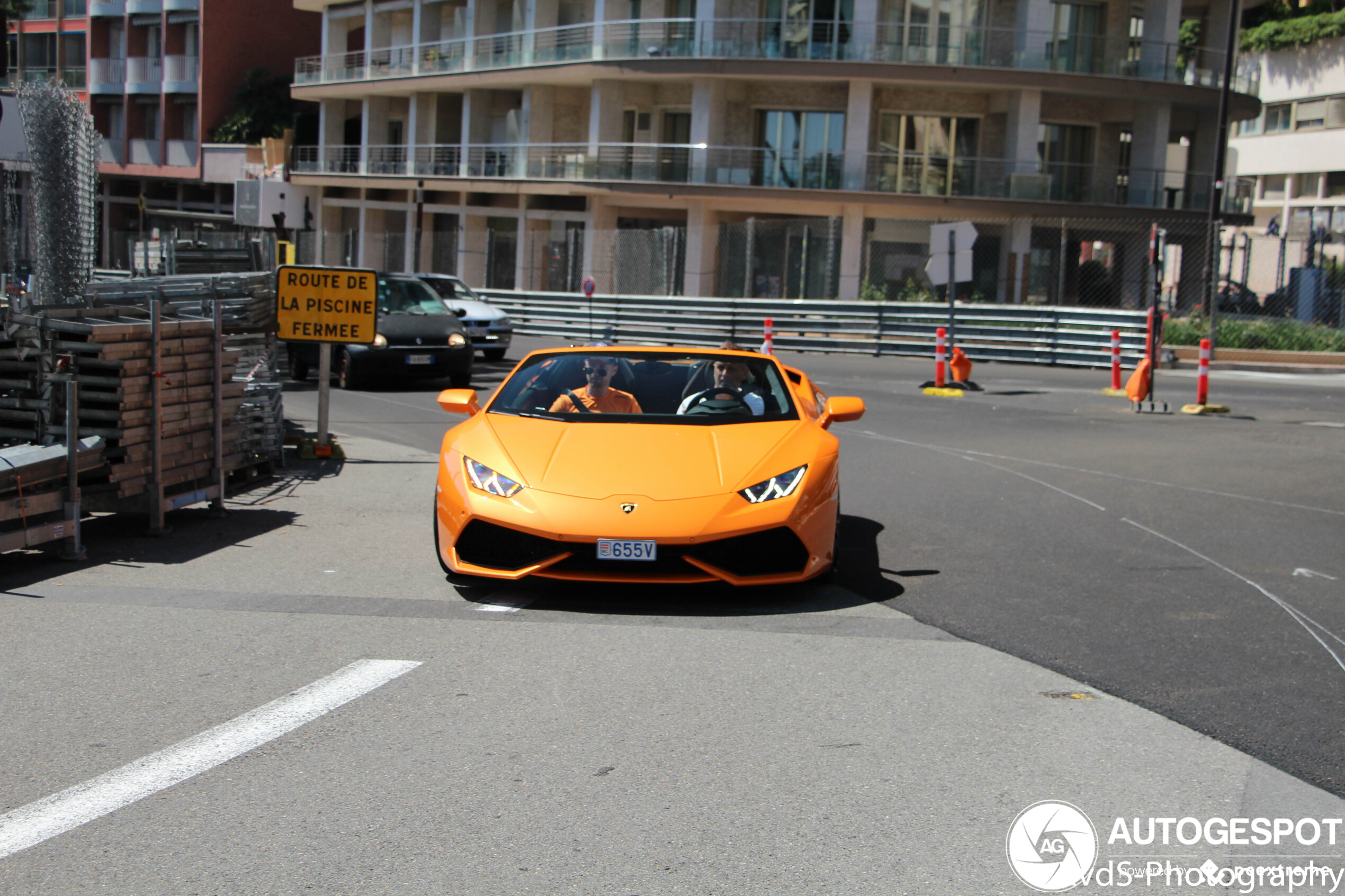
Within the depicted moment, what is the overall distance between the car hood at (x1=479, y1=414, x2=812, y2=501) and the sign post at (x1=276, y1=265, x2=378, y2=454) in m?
4.87

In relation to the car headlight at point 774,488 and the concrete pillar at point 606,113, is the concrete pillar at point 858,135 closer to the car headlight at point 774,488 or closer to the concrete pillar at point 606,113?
the concrete pillar at point 606,113

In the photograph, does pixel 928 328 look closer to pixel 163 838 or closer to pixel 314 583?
pixel 314 583

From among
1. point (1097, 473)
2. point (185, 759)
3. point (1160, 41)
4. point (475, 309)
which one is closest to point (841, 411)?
point (185, 759)

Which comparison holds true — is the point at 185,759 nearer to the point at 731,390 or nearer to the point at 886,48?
the point at 731,390

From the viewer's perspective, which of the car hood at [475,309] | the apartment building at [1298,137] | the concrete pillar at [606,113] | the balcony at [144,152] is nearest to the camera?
the car hood at [475,309]

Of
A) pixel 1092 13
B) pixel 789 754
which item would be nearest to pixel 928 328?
pixel 1092 13

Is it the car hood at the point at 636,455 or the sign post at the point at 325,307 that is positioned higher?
the sign post at the point at 325,307

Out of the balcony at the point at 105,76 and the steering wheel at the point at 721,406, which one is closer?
the steering wheel at the point at 721,406

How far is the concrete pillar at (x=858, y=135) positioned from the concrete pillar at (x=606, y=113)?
807 cm

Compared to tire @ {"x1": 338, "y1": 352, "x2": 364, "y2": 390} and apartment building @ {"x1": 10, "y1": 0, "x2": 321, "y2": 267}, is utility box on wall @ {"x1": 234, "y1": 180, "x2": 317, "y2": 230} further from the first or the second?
tire @ {"x1": 338, "y1": 352, "x2": 364, "y2": 390}

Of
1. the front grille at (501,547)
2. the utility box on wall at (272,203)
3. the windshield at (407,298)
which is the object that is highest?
the utility box on wall at (272,203)

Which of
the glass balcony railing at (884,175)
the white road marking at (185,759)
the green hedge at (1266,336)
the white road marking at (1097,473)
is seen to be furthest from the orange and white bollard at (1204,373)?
the glass balcony railing at (884,175)

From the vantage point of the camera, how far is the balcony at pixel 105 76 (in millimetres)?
60906

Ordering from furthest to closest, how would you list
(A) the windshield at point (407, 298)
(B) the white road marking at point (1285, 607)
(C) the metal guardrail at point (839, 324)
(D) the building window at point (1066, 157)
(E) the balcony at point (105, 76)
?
(E) the balcony at point (105, 76)
(D) the building window at point (1066, 157)
(C) the metal guardrail at point (839, 324)
(A) the windshield at point (407, 298)
(B) the white road marking at point (1285, 607)
